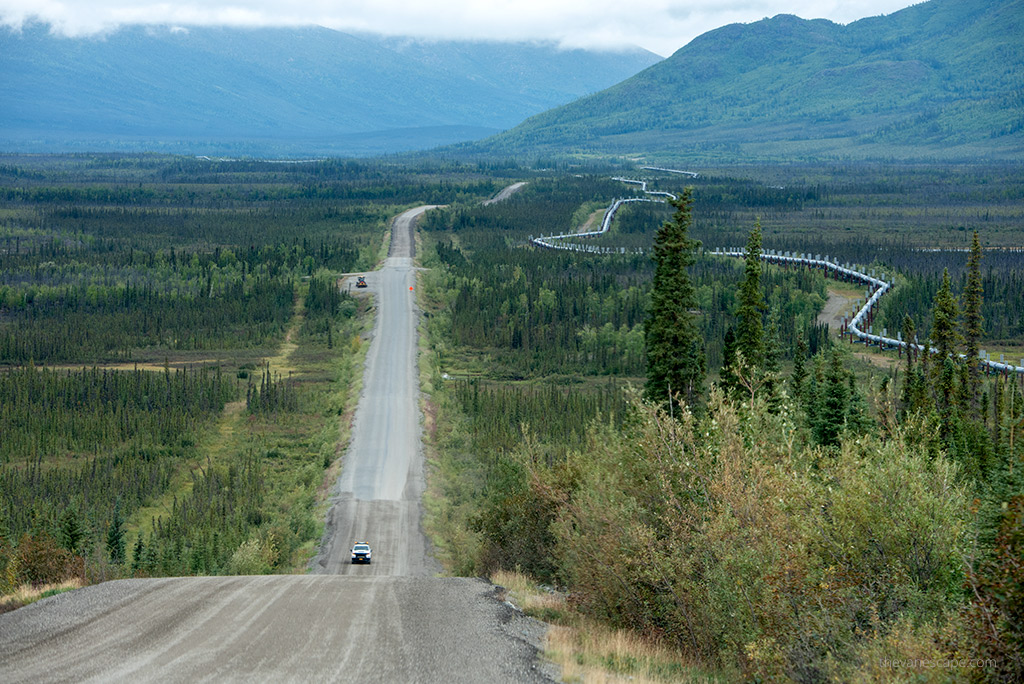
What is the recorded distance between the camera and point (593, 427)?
38.2 m

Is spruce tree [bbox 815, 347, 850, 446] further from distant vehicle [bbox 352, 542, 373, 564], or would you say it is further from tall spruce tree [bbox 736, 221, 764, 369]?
distant vehicle [bbox 352, 542, 373, 564]

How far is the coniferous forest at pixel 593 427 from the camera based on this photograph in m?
23.2

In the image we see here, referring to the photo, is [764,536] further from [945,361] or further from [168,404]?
[168,404]

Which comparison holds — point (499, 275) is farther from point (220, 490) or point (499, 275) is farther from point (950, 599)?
point (950, 599)

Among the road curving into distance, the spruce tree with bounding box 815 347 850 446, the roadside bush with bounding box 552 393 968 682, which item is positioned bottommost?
the spruce tree with bounding box 815 347 850 446

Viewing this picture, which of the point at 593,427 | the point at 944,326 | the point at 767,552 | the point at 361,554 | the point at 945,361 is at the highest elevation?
the point at 767,552

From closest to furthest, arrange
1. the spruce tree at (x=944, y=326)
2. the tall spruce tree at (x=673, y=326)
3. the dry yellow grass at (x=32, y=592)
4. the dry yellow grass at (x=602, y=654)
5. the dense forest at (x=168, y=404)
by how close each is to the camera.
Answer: the dry yellow grass at (x=602, y=654) < the dry yellow grass at (x=32, y=592) < the tall spruce tree at (x=673, y=326) < the dense forest at (x=168, y=404) < the spruce tree at (x=944, y=326)

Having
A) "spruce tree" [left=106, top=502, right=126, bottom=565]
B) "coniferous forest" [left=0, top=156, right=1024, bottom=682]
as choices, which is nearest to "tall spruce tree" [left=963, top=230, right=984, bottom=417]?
"coniferous forest" [left=0, top=156, right=1024, bottom=682]

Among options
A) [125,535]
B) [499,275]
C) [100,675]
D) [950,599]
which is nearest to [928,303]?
[499,275]

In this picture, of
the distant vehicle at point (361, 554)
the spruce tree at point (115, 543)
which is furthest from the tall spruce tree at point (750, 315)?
the spruce tree at point (115, 543)

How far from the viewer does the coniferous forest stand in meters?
23.2

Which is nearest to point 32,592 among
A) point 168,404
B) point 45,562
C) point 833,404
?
point 45,562

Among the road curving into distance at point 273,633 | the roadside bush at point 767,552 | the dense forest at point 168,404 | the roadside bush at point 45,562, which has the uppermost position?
the roadside bush at point 767,552

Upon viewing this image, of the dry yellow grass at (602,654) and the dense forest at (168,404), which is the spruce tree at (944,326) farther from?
the dry yellow grass at (602,654)
